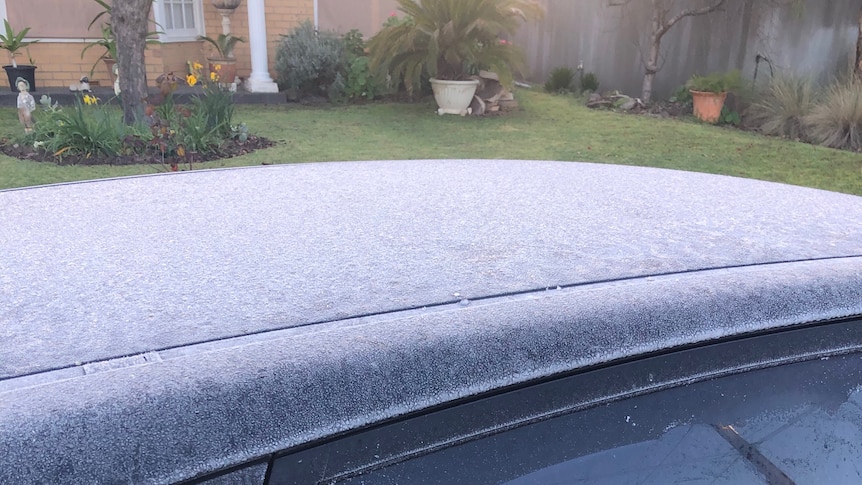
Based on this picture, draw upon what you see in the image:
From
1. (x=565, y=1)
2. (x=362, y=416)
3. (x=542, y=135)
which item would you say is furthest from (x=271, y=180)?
(x=565, y=1)

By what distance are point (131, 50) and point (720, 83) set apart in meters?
8.18

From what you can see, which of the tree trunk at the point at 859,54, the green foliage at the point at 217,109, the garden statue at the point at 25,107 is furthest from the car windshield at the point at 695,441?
the tree trunk at the point at 859,54

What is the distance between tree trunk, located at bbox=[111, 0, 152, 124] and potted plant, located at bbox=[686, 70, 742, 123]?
7.84 m

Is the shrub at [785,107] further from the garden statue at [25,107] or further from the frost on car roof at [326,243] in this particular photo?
the garden statue at [25,107]

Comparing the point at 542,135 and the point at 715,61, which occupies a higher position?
the point at 715,61

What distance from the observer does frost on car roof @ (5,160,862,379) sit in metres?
0.95

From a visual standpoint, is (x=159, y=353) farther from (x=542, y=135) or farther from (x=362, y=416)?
(x=542, y=135)

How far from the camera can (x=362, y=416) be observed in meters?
0.68

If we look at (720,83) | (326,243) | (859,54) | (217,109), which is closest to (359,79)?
(217,109)

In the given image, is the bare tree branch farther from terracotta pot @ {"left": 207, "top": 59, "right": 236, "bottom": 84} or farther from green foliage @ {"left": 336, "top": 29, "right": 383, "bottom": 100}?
terracotta pot @ {"left": 207, "top": 59, "right": 236, "bottom": 84}

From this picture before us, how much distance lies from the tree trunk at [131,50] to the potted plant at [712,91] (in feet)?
25.7

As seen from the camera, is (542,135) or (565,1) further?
(565,1)

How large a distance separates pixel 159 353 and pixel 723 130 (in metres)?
10.3

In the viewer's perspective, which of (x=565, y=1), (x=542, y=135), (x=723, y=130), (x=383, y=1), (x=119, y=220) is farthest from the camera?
(x=565, y=1)
